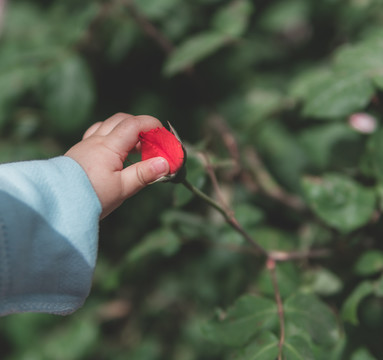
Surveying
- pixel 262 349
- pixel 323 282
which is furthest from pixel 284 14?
pixel 262 349

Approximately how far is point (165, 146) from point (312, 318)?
0.37 m

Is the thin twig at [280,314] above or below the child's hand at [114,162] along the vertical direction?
below

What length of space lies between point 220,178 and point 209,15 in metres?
0.51

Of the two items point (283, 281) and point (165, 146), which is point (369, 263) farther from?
point (165, 146)

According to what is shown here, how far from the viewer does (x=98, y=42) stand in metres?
1.42

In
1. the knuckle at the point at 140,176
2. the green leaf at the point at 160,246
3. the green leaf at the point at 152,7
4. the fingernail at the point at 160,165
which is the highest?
the fingernail at the point at 160,165

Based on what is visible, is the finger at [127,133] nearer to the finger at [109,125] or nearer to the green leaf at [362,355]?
the finger at [109,125]

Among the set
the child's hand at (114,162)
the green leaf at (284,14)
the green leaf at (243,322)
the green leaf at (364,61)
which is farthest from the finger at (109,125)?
the green leaf at (284,14)

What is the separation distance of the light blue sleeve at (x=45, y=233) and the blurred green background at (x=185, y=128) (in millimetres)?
367

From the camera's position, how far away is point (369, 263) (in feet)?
2.89

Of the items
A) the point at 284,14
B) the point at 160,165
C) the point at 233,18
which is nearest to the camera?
the point at 160,165

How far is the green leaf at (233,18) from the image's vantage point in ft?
3.66

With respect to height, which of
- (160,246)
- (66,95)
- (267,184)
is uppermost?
(66,95)

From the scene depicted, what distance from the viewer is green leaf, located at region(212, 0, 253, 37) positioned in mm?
1115
